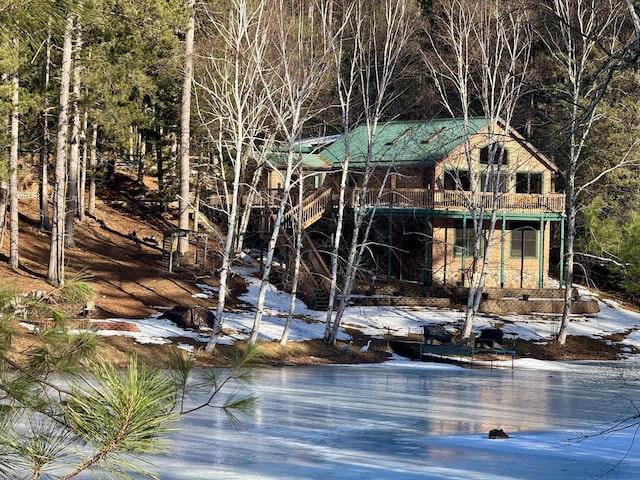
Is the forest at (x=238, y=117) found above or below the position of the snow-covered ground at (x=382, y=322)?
above

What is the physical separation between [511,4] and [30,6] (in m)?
29.5

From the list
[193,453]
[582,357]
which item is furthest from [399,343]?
[193,453]

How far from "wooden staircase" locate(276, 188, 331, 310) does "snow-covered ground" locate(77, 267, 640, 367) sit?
2.01 feet

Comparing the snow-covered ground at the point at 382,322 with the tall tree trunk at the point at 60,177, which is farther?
the snow-covered ground at the point at 382,322

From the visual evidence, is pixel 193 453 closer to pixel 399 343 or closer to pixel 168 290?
pixel 399 343

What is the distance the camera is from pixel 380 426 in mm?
14859

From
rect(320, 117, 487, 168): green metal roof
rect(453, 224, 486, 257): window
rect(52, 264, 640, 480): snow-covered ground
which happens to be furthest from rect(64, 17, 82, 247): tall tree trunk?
rect(453, 224, 486, 257): window

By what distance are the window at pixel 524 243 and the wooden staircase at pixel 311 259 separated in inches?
348

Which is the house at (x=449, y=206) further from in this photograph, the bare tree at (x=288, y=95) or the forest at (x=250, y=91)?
Result: the bare tree at (x=288, y=95)

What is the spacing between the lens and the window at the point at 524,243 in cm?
3984

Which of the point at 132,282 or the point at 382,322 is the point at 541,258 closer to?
the point at 382,322

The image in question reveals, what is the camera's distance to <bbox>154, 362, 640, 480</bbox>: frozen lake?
1146 cm

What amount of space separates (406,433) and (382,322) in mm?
17685

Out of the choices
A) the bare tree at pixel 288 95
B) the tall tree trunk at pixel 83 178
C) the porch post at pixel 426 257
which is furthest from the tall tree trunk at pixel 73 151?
the porch post at pixel 426 257
